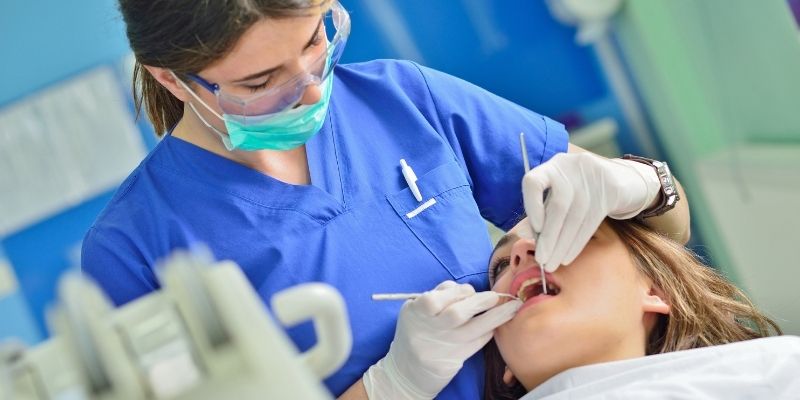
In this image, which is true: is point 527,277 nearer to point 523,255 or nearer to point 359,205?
point 523,255

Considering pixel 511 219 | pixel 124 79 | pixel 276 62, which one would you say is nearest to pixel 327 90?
pixel 276 62

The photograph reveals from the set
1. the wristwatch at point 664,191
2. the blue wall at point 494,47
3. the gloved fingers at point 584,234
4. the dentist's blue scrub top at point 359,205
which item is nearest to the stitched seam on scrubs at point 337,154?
the dentist's blue scrub top at point 359,205

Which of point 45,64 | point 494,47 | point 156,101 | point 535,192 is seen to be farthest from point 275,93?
point 45,64

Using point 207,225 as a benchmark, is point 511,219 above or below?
below

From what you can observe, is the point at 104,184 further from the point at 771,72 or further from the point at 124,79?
the point at 771,72

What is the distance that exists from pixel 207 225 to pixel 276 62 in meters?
0.33

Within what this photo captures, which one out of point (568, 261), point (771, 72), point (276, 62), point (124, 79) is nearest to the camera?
point (276, 62)

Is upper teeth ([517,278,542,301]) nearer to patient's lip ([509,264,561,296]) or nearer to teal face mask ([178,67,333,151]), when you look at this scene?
patient's lip ([509,264,561,296])

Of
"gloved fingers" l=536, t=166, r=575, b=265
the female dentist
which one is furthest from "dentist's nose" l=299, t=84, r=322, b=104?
"gloved fingers" l=536, t=166, r=575, b=265

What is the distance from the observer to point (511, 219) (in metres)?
1.66

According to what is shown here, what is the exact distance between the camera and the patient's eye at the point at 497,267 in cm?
151

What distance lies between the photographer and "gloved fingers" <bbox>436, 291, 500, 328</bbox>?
1.28 metres

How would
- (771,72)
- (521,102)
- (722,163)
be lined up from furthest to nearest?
(521,102), (722,163), (771,72)

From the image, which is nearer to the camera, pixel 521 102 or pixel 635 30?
pixel 635 30
